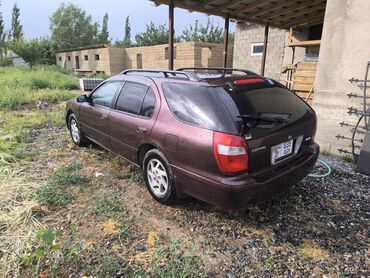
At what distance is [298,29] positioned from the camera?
29.2ft

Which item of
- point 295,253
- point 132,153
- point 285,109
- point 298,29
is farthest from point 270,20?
point 295,253

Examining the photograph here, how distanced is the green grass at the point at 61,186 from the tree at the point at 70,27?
152 feet

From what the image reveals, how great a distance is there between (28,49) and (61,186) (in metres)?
26.7

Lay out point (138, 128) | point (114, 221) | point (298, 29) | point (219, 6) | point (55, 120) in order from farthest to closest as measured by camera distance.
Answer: point (298, 29), point (55, 120), point (219, 6), point (138, 128), point (114, 221)

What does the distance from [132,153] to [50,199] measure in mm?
1118

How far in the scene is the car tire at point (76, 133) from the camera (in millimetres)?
5070

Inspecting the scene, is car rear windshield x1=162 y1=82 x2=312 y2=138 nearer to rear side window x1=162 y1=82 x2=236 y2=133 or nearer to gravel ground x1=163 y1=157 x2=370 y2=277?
rear side window x1=162 y1=82 x2=236 y2=133

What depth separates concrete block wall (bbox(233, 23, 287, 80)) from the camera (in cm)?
1199

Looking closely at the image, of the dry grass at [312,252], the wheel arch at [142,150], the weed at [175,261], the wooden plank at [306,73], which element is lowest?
the dry grass at [312,252]

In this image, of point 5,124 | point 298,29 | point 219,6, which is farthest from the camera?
point 298,29

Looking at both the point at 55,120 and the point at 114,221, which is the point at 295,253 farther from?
the point at 55,120

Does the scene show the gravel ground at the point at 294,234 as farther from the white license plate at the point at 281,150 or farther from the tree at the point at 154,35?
the tree at the point at 154,35

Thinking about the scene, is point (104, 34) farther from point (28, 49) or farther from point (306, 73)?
point (306, 73)

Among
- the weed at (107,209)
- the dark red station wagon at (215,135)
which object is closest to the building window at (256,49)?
the dark red station wagon at (215,135)
